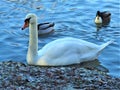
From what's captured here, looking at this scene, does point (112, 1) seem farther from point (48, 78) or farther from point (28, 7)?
point (48, 78)

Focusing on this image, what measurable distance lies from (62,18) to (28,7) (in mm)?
1635

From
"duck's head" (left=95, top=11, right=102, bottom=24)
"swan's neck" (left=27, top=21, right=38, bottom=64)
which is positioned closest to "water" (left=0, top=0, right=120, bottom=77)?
"duck's head" (left=95, top=11, right=102, bottom=24)

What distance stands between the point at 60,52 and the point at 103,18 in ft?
16.5

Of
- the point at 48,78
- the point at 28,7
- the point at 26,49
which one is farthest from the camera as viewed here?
the point at 28,7

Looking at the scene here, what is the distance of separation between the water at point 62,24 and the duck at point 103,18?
0.19 m

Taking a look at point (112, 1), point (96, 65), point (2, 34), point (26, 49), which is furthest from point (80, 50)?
point (112, 1)

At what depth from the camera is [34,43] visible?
11695 millimetres

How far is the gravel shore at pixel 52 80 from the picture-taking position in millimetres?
8055

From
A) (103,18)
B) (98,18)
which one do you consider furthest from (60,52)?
(103,18)

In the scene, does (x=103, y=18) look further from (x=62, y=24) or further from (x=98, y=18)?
(x=62, y=24)

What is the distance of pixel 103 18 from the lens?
15984 mm

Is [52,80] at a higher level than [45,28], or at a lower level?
higher

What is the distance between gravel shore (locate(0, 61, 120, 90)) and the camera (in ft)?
26.4

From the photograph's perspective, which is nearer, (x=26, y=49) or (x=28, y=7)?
(x=26, y=49)
